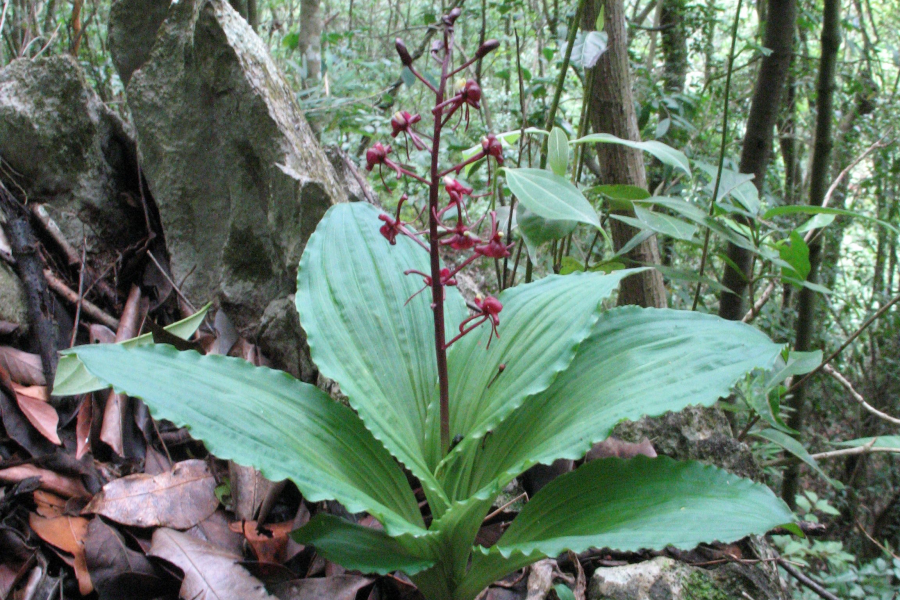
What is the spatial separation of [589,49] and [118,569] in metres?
1.32

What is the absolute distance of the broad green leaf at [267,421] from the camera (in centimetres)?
69

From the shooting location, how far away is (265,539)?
99 cm

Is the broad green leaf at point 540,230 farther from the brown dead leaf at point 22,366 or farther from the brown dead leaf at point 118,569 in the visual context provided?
the brown dead leaf at point 22,366

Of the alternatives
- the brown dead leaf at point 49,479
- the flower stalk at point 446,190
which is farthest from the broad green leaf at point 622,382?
the brown dead leaf at point 49,479

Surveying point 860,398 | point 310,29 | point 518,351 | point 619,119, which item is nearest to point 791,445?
point 860,398

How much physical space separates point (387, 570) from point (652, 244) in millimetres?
1261

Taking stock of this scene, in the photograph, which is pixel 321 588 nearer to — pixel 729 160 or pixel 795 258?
pixel 795 258

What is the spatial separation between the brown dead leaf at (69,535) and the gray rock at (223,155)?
608mm

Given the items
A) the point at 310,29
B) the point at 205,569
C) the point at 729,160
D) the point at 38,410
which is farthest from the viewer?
the point at 310,29

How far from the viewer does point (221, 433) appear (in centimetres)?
71

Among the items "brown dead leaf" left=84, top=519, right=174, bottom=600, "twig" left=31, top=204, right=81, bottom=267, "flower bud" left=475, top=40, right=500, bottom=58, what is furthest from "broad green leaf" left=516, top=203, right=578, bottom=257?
"twig" left=31, top=204, right=81, bottom=267

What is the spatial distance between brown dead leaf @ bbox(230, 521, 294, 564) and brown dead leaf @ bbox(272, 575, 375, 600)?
0.24 feet

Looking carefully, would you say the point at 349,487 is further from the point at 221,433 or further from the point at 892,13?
the point at 892,13

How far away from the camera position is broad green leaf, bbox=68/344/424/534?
69 centimetres
